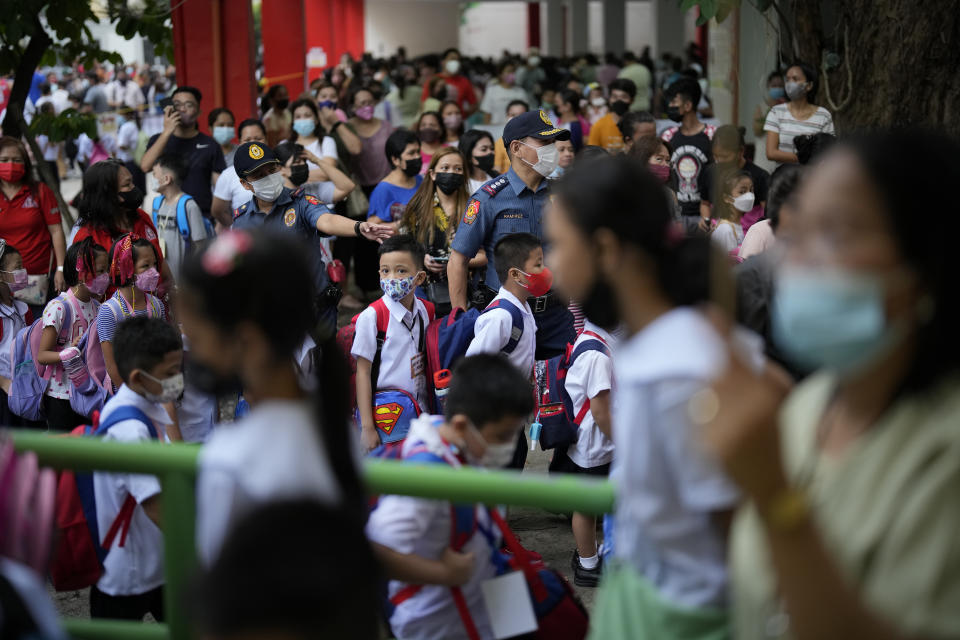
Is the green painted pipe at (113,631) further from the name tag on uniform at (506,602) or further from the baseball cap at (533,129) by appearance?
the baseball cap at (533,129)

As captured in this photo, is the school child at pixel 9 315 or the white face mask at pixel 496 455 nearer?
the white face mask at pixel 496 455

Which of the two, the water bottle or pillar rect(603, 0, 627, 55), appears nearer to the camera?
the water bottle

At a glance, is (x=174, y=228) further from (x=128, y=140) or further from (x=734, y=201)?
(x=128, y=140)

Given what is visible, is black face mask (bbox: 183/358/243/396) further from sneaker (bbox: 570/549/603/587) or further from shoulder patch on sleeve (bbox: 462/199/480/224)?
shoulder patch on sleeve (bbox: 462/199/480/224)

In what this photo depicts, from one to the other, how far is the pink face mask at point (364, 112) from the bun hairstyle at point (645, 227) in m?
8.65

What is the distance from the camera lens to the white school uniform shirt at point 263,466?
1.73m

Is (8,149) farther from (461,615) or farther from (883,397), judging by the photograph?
(883,397)

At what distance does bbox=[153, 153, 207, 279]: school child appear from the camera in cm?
679

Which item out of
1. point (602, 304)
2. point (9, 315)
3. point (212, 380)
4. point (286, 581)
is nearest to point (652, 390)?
point (602, 304)

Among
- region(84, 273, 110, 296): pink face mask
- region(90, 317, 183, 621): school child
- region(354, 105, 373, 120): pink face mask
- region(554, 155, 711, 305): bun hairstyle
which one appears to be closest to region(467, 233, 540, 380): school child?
region(90, 317, 183, 621): school child

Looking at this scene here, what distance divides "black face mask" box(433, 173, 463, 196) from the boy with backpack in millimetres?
1583

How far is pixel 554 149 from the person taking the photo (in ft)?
18.1

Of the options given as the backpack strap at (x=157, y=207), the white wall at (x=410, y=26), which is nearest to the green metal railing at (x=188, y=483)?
the backpack strap at (x=157, y=207)

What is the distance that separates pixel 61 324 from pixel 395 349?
1651 mm
